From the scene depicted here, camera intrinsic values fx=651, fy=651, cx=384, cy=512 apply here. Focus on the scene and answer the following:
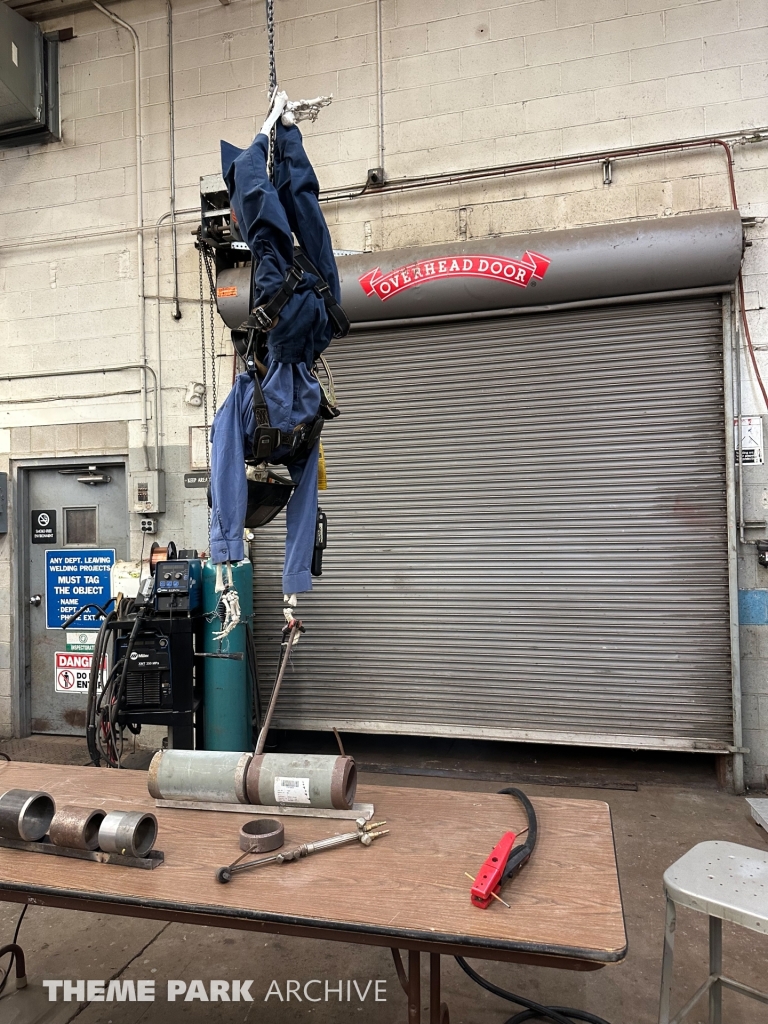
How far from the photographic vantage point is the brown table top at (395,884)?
1.20 meters

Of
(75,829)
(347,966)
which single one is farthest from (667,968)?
(75,829)

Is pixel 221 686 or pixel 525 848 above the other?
pixel 525 848

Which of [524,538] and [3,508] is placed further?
[3,508]

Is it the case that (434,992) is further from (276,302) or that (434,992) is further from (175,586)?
(175,586)

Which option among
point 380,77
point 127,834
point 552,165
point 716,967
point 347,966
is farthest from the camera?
point 380,77

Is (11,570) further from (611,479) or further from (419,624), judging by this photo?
(611,479)

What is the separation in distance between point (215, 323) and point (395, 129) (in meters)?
1.73

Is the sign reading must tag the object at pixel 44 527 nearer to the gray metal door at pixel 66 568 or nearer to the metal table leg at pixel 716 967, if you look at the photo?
the gray metal door at pixel 66 568

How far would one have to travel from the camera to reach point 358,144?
4.28 metres

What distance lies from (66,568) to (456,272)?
137 inches

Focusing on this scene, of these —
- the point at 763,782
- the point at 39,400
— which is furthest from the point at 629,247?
the point at 39,400

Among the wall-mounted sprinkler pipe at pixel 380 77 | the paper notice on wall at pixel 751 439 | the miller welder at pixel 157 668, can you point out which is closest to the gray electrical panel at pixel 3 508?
the miller welder at pixel 157 668

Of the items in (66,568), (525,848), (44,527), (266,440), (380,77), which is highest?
(380,77)

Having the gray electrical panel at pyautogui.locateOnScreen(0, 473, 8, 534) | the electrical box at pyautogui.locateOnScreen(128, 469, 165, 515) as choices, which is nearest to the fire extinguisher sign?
the gray electrical panel at pyautogui.locateOnScreen(0, 473, 8, 534)
